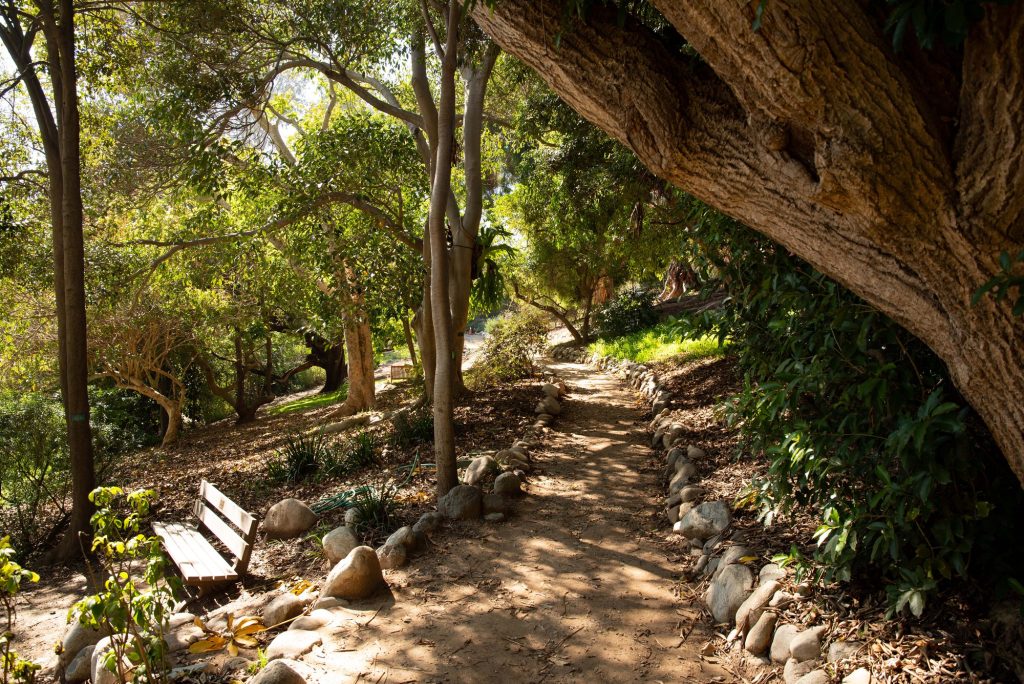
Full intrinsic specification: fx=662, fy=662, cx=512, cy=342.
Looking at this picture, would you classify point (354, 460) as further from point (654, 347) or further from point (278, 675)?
point (654, 347)

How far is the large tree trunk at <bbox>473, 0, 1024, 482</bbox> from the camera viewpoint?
2055 millimetres

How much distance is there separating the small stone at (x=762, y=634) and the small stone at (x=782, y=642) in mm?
54

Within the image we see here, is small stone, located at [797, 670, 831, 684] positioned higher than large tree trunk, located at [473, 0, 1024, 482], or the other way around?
large tree trunk, located at [473, 0, 1024, 482]

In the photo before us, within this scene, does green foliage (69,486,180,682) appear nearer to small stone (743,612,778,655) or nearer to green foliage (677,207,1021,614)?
small stone (743,612,778,655)

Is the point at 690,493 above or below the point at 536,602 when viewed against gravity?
above

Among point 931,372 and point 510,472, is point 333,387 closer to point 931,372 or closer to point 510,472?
point 510,472

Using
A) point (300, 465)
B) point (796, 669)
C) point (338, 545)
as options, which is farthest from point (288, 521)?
point (796, 669)

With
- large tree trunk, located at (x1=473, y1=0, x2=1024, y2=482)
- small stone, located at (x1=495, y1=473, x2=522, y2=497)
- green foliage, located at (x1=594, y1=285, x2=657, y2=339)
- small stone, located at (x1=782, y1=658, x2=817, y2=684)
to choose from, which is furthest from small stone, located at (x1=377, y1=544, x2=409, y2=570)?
green foliage, located at (x1=594, y1=285, x2=657, y2=339)

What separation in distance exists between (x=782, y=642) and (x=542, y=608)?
1368 mm

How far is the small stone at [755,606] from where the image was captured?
131 inches

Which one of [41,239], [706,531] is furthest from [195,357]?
[706,531]

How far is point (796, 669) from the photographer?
2895mm

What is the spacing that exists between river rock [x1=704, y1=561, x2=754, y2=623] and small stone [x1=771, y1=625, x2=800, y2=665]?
1.28ft

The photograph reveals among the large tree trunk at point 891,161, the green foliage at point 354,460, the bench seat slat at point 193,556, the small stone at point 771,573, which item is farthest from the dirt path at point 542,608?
Result: the green foliage at point 354,460
